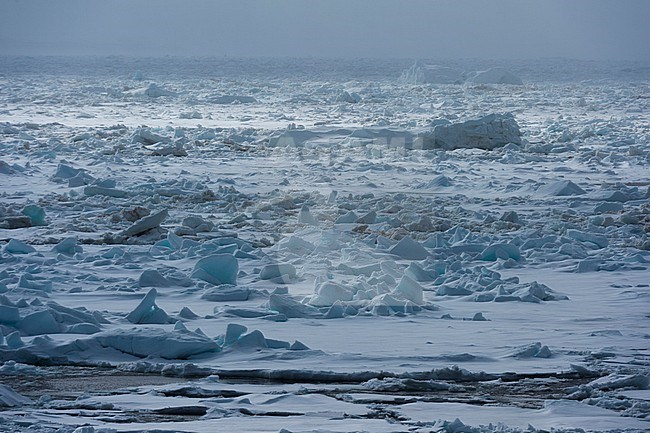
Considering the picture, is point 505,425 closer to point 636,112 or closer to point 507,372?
point 507,372

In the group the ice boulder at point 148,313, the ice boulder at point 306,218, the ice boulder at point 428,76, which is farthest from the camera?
the ice boulder at point 428,76

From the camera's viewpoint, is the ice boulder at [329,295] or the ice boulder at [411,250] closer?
the ice boulder at [329,295]

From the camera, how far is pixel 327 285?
5023 millimetres

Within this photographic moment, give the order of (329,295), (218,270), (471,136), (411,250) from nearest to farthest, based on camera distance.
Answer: (329,295) < (218,270) < (411,250) < (471,136)

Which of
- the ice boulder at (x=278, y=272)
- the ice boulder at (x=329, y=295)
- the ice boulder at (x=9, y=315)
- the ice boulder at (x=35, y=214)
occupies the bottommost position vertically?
the ice boulder at (x=35, y=214)

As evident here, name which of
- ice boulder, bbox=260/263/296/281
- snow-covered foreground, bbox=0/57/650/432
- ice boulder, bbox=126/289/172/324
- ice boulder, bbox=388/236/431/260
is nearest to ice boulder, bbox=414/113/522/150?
snow-covered foreground, bbox=0/57/650/432

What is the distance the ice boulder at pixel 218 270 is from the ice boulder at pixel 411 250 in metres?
1.27

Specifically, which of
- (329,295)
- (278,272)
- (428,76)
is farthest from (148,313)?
(428,76)

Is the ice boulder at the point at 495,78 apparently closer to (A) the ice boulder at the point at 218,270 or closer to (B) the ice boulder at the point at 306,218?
(B) the ice boulder at the point at 306,218

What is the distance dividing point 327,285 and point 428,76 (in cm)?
2916

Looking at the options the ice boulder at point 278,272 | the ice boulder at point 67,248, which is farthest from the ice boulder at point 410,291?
the ice boulder at point 67,248

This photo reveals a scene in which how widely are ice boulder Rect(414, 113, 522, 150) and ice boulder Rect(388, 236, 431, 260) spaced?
6833 mm

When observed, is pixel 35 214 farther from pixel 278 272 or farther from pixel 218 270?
pixel 278 272

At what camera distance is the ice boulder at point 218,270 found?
220 inches
